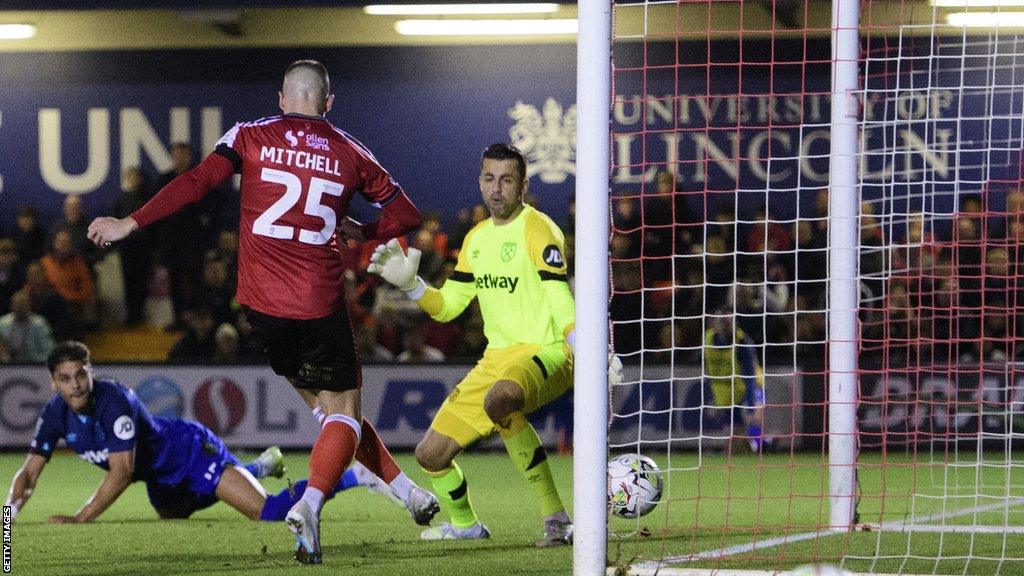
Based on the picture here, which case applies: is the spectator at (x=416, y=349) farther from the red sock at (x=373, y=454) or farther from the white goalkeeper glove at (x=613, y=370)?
the white goalkeeper glove at (x=613, y=370)

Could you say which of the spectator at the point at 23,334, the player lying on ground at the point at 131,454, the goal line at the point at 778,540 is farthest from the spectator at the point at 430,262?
the goal line at the point at 778,540

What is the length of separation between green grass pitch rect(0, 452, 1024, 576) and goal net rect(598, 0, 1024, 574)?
51 mm

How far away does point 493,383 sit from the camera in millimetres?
6730

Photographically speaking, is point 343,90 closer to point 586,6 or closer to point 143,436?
point 143,436

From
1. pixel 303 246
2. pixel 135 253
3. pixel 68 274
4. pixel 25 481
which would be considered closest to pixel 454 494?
pixel 303 246

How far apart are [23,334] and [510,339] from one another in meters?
8.09

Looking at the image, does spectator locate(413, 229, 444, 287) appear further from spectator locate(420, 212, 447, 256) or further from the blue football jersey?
the blue football jersey

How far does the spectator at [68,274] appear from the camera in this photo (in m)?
14.5

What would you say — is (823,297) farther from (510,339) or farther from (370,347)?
(510,339)

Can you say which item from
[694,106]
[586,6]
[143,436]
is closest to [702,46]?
[694,106]

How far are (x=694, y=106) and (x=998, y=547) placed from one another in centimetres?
1057

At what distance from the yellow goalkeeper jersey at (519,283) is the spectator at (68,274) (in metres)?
8.50

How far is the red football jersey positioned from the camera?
19.1 ft

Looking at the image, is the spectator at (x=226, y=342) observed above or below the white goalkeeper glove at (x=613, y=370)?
below
